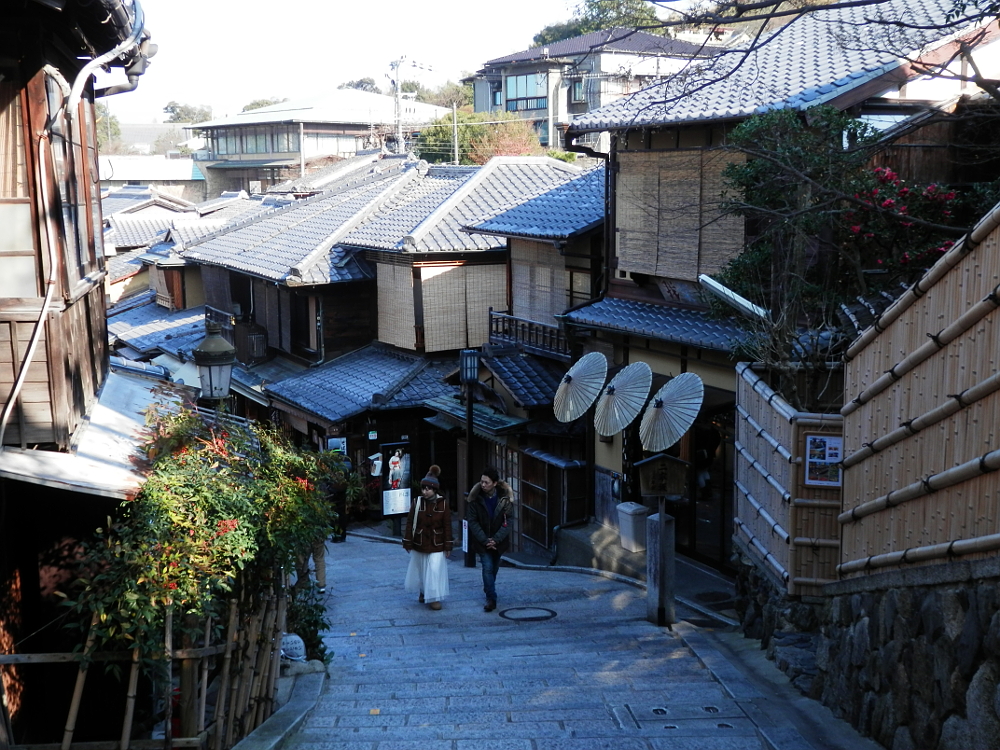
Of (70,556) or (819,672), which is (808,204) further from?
(70,556)

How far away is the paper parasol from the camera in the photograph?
52.4 ft

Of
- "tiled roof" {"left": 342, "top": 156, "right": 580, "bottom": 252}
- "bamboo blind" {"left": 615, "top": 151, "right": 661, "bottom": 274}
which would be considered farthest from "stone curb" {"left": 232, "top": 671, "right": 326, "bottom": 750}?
"tiled roof" {"left": 342, "top": 156, "right": 580, "bottom": 252}

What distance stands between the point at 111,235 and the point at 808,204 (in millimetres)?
38379

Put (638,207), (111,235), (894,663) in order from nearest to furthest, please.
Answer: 1. (894,663)
2. (638,207)
3. (111,235)

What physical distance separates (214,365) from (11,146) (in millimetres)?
5084

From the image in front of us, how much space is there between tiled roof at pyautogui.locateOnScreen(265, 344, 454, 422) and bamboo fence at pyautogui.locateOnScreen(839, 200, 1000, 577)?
15162 mm

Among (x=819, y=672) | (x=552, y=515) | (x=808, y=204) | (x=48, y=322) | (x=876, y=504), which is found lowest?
(x=552, y=515)

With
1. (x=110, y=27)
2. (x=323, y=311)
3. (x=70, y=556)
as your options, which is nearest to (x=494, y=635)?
(x=70, y=556)

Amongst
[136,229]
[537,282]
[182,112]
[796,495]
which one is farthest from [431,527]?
[182,112]

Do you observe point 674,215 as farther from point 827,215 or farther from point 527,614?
point 527,614

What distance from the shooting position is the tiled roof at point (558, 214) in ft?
63.9

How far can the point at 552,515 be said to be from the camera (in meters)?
18.5

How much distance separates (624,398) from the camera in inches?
583

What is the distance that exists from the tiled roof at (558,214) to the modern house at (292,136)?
34.0m
